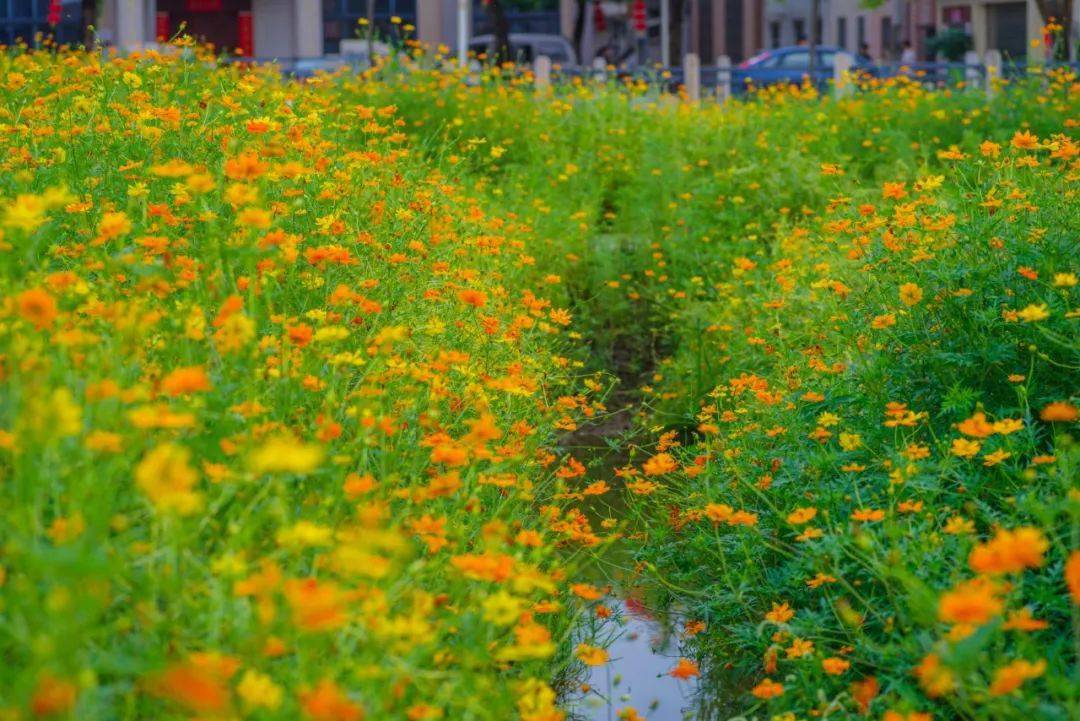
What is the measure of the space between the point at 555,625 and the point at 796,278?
10.3 ft

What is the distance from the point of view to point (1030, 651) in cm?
294

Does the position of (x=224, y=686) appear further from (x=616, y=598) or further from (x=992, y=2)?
(x=992, y=2)

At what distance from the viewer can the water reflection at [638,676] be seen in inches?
162

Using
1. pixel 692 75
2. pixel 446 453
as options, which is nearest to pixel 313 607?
pixel 446 453

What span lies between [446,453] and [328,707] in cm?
101

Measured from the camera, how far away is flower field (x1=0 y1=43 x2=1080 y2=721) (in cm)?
241

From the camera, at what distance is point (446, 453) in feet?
Result: 9.72

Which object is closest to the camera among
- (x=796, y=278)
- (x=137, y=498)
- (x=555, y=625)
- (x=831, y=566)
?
(x=137, y=498)

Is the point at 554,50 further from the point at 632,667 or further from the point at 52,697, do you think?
the point at 52,697

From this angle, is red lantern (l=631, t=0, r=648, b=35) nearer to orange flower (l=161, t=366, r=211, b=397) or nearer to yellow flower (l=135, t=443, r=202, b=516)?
orange flower (l=161, t=366, r=211, b=397)

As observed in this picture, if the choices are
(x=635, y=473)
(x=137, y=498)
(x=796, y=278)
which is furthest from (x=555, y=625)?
(x=796, y=278)

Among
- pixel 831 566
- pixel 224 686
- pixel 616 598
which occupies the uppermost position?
pixel 224 686

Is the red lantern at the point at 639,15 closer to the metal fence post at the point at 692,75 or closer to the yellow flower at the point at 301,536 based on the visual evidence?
the metal fence post at the point at 692,75

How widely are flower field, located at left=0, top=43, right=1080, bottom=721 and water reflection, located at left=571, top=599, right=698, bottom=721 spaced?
5cm
